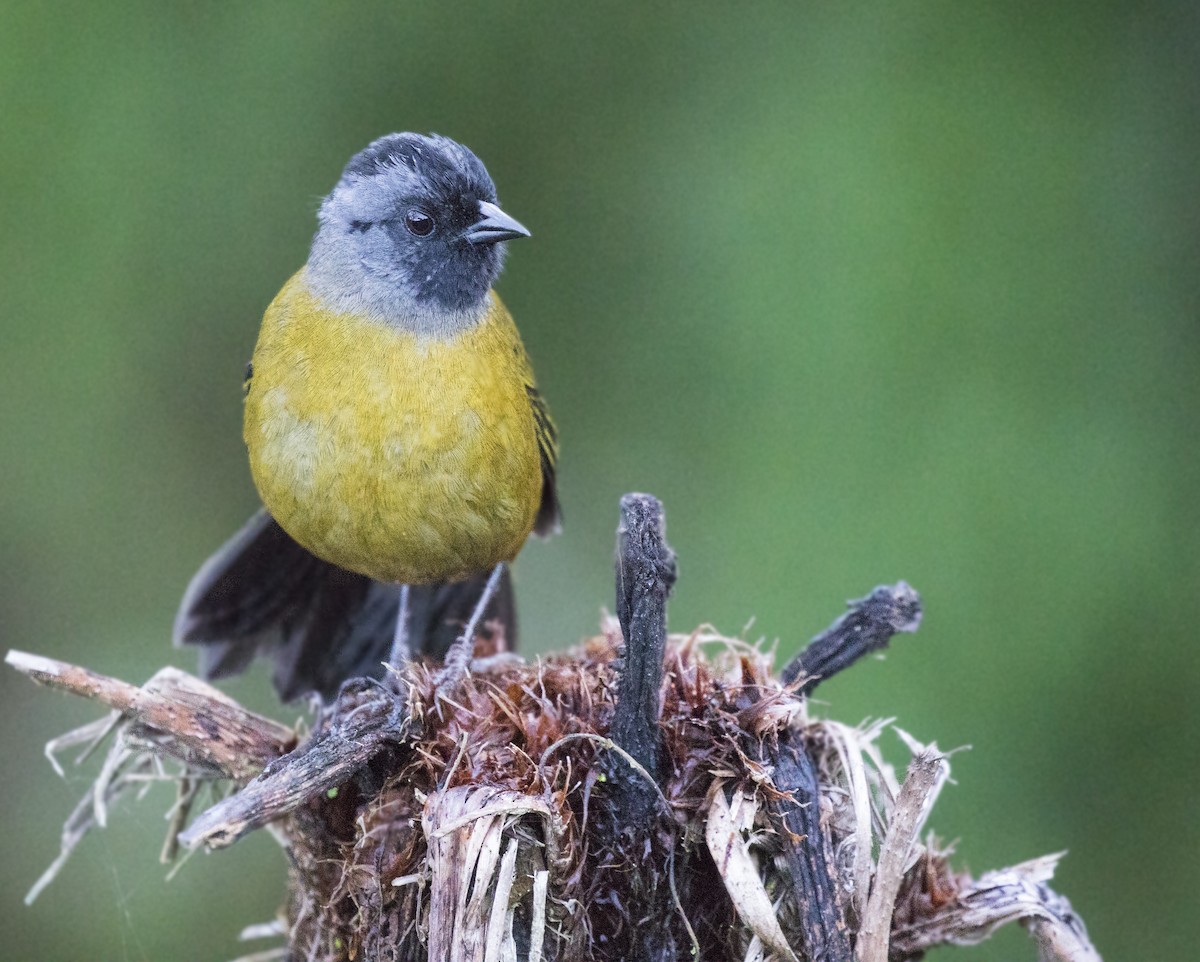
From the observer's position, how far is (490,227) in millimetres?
3742

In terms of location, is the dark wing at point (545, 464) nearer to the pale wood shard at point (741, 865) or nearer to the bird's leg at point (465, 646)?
the bird's leg at point (465, 646)

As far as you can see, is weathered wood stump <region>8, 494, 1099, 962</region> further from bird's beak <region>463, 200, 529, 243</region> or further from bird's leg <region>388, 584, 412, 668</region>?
bird's beak <region>463, 200, 529, 243</region>

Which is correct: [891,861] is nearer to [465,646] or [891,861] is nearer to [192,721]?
[465,646]

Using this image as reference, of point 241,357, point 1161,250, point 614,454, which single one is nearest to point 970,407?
point 1161,250

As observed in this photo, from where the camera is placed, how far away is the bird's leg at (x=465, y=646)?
3.03 m

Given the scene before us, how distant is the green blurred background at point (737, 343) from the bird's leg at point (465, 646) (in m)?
1.23

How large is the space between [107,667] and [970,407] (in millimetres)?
3591

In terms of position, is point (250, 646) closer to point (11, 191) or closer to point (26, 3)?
point (11, 191)

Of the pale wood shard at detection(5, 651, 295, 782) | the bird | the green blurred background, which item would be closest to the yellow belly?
the bird

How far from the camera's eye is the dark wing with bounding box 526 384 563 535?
3.99 metres

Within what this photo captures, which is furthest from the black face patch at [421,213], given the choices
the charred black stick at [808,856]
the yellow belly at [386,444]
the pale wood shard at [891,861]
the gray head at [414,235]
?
the pale wood shard at [891,861]

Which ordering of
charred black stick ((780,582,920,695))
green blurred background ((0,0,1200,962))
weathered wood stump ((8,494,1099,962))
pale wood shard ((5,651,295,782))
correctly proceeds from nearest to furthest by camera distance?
weathered wood stump ((8,494,1099,962)) → charred black stick ((780,582,920,695)) → pale wood shard ((5,651,295,782)) → green blurred background ((0,0,1200,962))

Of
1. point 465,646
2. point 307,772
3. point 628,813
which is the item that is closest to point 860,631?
point 628,813

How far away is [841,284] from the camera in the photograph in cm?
503
